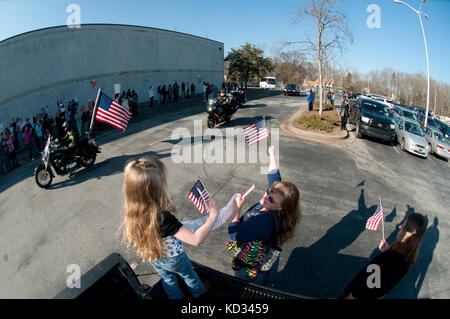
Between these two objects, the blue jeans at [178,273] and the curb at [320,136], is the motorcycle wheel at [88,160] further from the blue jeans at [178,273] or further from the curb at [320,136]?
the curb at [320,136]

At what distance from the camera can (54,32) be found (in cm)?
1451

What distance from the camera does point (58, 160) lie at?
7.27m

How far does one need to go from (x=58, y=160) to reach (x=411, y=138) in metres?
13.9

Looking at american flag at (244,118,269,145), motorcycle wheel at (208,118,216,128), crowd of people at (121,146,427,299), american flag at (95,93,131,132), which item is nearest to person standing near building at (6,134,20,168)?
american flag at (95,93,131,132)

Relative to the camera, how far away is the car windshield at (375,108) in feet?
42.3

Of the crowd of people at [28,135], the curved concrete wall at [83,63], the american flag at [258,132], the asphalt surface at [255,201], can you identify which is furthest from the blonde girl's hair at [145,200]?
the curved concrete wall at [83,63]

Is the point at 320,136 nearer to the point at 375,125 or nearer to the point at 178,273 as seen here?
the point at 375,125

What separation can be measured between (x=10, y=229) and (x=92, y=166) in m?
3.28

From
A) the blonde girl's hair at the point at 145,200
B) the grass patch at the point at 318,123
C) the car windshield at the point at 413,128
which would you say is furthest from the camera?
the grass patch at the point at 318,123

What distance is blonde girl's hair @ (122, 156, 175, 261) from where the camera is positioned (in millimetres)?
2008

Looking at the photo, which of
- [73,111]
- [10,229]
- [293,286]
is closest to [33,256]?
[10,229]

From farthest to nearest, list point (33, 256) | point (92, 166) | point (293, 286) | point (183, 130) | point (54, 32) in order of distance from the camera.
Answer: point (54, 32), point (183, 130), point (92, 166), point (33, 256), point (293, 286)
